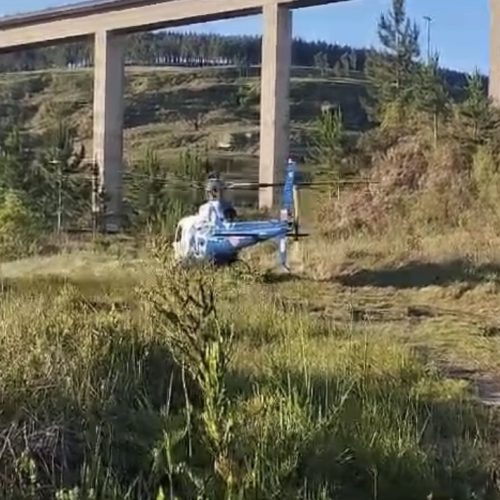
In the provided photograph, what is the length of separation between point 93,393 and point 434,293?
7567mm

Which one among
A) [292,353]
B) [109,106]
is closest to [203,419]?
[292,353]

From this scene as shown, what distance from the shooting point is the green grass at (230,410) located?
11.6 feet

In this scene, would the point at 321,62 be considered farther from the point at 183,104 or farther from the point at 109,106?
the point at 109,106

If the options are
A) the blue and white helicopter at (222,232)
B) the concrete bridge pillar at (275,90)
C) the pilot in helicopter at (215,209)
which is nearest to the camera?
the blue and white helicopter at (222,232)

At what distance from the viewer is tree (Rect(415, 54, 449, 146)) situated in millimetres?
21177

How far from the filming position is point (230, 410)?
3824mm

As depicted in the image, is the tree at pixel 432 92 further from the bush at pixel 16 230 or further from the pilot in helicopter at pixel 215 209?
the bush at pixel 16 230

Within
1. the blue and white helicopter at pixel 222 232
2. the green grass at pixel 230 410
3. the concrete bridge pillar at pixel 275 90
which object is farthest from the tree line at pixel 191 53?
the green grass at pixel 230 410

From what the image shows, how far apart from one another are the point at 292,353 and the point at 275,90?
21953mm

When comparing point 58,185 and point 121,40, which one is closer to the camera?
point 58,185

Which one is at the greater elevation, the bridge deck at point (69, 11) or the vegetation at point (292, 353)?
the bridge deck at point (69, 11)

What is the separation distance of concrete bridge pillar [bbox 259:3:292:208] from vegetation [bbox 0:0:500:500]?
770cm

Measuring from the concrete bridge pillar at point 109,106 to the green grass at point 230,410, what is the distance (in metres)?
23.6

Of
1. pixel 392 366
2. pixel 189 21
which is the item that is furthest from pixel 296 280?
pixel 189 21
